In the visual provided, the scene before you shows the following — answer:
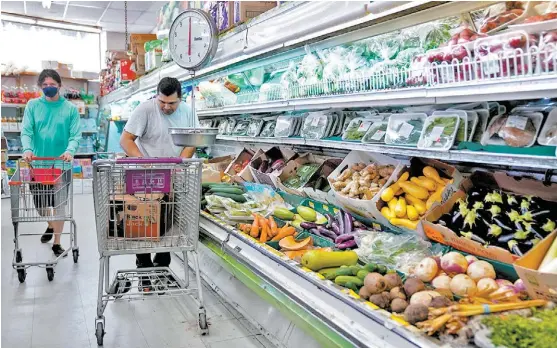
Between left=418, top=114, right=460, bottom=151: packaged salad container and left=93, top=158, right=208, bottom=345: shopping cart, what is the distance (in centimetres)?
143

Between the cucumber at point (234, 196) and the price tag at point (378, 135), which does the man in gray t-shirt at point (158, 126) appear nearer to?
the cucumber at point (234, 196)

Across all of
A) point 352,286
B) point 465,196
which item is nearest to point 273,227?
point 352,286

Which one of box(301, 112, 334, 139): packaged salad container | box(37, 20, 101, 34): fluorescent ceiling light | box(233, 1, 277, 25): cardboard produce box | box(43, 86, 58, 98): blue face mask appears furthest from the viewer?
box(37, 20, 101, 34): fluorescent ceiling light

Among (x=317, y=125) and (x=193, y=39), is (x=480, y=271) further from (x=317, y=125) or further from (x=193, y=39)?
(x=193, y=39)

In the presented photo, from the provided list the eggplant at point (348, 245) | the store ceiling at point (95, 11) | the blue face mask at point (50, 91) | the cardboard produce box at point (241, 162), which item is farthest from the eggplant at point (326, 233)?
the store ceiling at point (95, 11)

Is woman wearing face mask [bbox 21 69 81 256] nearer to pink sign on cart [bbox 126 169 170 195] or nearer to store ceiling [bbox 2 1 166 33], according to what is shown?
pink sign on cart [bbox 126 169 170 195]

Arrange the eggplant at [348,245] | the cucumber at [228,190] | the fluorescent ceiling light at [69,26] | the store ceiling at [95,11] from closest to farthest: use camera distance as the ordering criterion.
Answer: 1. the eggplant at [348,245]
2. the cucumber at [228,190]
3. the store ceiling at [95,11]
4. the fluorescent ceiling light at [69,26]

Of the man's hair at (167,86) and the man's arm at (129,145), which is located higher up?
the man's hair at (167,86)

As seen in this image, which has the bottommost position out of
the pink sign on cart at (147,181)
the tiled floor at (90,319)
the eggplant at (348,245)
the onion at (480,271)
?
the tiled floor at (90,319)

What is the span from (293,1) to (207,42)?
55.3 inches

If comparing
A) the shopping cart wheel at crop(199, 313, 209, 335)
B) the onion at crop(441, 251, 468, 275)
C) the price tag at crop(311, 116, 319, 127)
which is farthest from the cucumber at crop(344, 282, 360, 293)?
the price tag at crop(311, 116, 319, 127)

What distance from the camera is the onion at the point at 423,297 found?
1.93 metres

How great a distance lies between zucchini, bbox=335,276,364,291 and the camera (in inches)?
87.8

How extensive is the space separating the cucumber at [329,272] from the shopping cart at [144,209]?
41.9 inches
